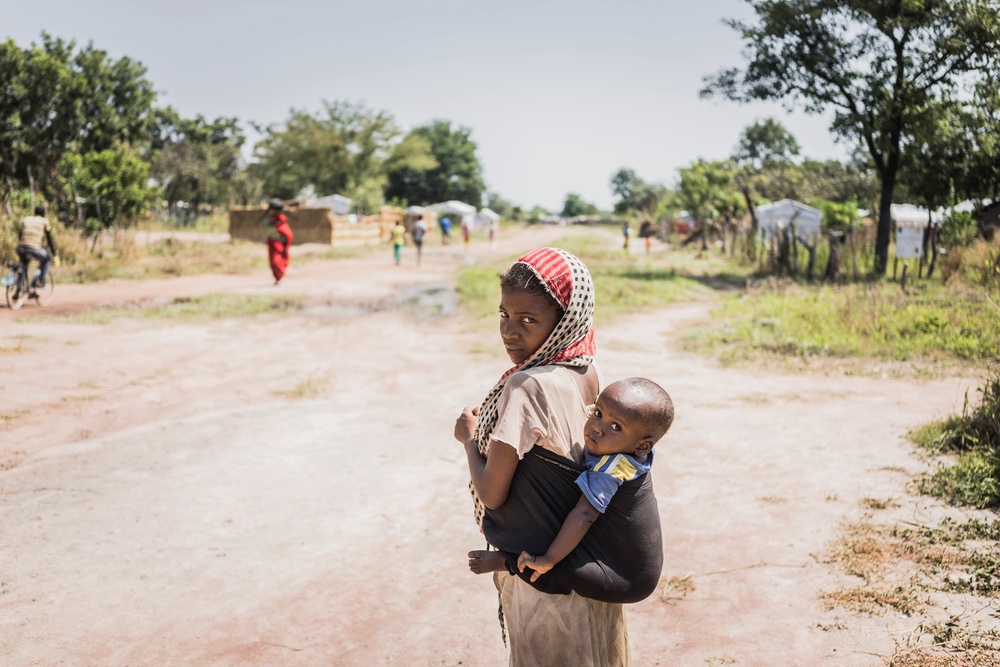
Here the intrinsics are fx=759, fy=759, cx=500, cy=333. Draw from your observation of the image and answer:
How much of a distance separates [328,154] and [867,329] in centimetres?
4448

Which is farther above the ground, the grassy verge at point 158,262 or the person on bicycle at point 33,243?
the person on bicycle at point 33,243

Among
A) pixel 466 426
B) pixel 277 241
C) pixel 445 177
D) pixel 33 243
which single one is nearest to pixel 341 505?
pixel 466 426

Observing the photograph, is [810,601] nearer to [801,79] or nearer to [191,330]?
[191,330]

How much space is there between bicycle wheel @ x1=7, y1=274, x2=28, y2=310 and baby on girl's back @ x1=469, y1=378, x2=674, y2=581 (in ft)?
40.2

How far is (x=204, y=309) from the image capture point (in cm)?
1284

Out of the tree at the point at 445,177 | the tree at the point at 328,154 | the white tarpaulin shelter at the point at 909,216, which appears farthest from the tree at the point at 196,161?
the white tarpaulin shelter at the point at 909,216

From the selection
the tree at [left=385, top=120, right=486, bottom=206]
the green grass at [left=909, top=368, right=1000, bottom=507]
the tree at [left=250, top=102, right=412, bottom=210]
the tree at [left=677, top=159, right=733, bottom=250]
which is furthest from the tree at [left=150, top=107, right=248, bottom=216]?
the green grass at [left=909, top=368, right=1000, bottom=507]

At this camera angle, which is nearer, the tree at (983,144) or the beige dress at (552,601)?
the beige dress at (552,601)

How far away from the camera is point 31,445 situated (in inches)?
233

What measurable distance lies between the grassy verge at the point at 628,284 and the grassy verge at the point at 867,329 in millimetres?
2318

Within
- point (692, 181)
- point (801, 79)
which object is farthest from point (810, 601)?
Result: point (692, 181)

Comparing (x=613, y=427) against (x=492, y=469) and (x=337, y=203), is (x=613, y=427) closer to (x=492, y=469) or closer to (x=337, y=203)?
(x=492, y=469)

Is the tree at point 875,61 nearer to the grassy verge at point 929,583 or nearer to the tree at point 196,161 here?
the grassy verge at point 929,583

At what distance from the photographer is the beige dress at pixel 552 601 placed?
6.40 feet
